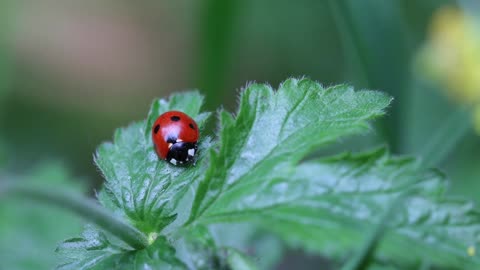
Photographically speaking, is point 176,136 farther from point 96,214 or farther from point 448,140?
point 448,140

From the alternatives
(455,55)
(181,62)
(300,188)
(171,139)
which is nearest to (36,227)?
(171,139)

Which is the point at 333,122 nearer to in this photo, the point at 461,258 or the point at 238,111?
the point at 238,111

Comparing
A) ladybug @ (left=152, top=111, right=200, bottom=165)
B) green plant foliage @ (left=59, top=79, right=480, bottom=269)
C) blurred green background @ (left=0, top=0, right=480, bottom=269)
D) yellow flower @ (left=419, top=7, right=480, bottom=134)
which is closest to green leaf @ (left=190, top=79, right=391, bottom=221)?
green plant foliage @ (left=59, top=79, right=480, bottom=269)

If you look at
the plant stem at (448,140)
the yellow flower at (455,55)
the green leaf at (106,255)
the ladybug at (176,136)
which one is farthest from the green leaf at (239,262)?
the yellow flower at (455,55)

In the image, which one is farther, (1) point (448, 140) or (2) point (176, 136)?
(1) point (448, 140)

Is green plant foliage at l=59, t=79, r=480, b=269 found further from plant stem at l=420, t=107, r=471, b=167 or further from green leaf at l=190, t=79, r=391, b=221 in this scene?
plant stem at l=420, t=107, r=471, b=167

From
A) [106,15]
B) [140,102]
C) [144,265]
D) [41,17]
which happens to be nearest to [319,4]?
[140,102]
